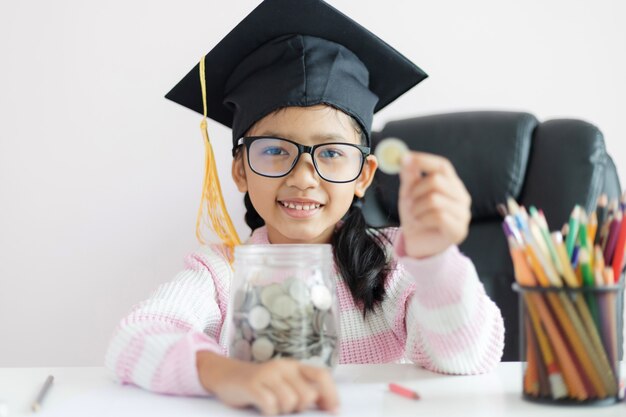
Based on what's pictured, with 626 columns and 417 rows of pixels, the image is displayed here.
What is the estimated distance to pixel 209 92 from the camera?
1261mm

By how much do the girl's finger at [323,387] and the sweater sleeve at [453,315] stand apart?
0.17 m

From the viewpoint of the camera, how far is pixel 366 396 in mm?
754

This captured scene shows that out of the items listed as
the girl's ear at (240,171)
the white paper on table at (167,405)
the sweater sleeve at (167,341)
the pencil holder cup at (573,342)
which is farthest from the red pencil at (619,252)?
the girl's ear at (240,171)

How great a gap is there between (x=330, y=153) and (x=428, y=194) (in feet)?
1.55

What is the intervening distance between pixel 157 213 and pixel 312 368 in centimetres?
121

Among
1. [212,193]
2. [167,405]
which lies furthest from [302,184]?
[167,405]

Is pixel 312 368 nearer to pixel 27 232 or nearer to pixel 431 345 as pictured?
pixel 431 345

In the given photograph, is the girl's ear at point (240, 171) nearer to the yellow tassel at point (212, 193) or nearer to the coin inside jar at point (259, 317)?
the yellow tassel at point (212, 193)

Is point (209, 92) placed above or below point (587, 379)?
above

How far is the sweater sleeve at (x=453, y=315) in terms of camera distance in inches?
31.0

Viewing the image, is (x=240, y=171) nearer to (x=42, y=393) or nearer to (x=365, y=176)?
(x=365, y=176)

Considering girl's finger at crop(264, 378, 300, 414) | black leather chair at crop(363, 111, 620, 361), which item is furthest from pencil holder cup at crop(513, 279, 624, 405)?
black leather chair at crop(363, 111, 620, 361)

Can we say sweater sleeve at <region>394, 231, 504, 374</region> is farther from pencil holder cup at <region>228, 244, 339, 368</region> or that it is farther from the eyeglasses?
the eyeglasses

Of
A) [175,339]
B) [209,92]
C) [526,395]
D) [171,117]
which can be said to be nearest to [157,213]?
[171,117]
